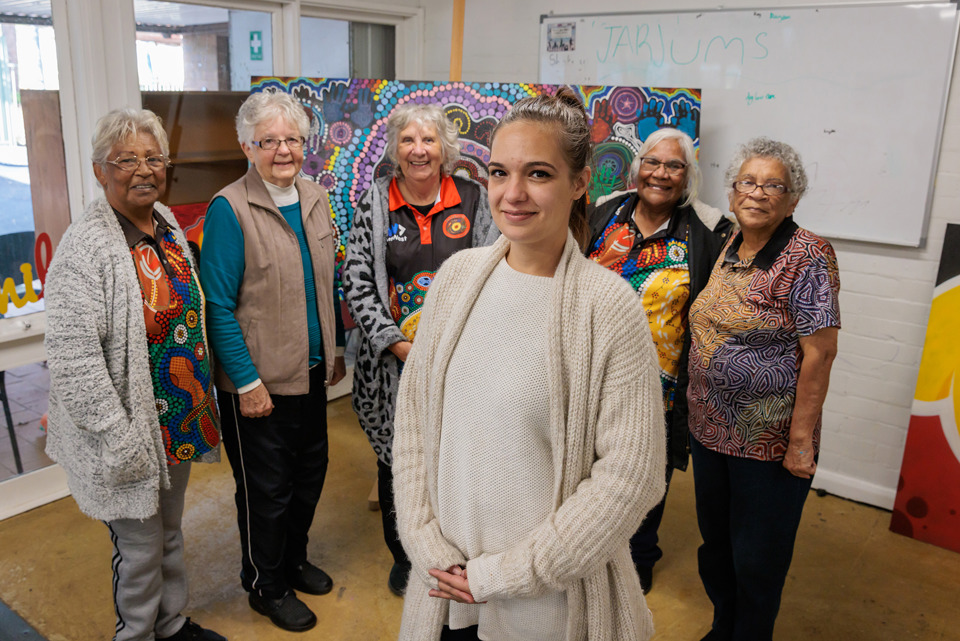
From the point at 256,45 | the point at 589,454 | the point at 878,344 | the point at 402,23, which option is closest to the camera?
the point at 589,454

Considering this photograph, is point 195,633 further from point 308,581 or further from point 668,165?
point 668,165

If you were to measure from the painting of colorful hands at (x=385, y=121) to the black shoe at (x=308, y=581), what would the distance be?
1372mm

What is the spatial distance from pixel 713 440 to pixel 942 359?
154 cm

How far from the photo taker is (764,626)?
6.85 ft

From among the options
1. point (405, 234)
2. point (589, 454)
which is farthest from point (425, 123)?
point (589, 454)

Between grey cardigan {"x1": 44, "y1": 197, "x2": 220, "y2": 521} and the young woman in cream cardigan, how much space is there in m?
0.86

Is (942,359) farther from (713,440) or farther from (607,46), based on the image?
(607,46)

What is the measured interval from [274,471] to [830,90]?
2710mm

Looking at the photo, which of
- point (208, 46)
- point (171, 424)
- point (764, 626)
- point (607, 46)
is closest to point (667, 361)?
point (764, 626)

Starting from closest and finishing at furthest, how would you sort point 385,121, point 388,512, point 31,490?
1. point 388,512
2. point 31,490
3. point 385,121

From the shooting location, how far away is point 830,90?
3.15 meters

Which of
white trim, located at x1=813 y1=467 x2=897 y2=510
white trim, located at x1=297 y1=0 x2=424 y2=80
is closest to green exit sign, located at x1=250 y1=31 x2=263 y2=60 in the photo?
white trim, located at x1=297 y1=0 x2=424 y2=80

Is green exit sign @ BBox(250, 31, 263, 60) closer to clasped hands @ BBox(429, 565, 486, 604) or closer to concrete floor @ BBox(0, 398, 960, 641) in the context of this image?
concrete floor @ BBox(0, 398, 960, 641)

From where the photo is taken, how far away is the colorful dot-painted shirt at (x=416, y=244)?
239cm
